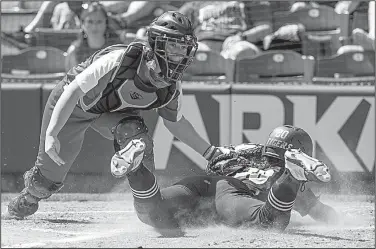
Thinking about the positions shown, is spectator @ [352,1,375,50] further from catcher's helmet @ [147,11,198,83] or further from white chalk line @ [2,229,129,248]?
white chalk line @ [2,229,129,248]

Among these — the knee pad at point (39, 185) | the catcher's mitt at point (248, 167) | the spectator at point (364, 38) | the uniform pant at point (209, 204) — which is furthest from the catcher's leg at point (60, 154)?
the spectator at point (364, 38)

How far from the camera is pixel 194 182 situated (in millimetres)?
4898

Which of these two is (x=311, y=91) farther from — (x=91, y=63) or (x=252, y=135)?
(x=91, y=63)

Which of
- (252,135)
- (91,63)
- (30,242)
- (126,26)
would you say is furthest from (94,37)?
(30,242)

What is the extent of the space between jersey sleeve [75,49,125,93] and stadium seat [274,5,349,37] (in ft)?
16.0

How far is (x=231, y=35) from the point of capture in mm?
9133

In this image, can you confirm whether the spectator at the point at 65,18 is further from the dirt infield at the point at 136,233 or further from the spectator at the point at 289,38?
the dirt infield at the point at 136,233

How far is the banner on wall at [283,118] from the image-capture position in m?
7.50

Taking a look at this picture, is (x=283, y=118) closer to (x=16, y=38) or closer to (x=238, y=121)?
(x=238, y=121)

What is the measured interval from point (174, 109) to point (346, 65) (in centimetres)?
347

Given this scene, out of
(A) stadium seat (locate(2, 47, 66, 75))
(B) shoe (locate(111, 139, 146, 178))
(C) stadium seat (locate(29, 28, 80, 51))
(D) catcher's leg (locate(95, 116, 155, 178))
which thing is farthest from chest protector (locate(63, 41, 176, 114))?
(C) stadium seat (locate(29, 28, 80, 51))

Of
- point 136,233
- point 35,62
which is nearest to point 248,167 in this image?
point 136,233

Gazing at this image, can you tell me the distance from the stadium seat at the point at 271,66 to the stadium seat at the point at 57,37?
2367 mm

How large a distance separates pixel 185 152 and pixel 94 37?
1876 millimetres
